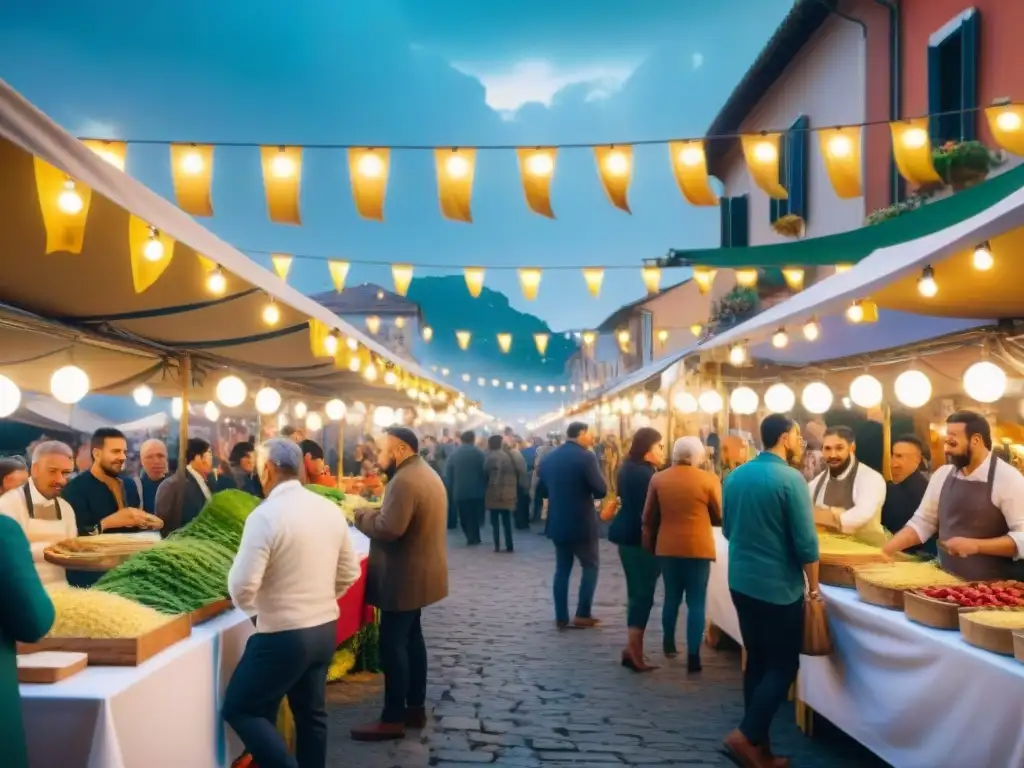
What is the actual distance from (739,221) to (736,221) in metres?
0.10

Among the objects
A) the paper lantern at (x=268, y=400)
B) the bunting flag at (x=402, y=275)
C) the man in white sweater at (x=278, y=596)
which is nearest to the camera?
the man in white sweater at (x=278, y=596)

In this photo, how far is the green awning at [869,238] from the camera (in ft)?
26.3

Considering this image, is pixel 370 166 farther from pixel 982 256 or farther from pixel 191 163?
pixel 982 256

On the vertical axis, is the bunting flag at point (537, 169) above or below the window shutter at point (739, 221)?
below

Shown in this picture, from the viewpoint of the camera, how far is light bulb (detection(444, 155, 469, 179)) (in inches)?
399

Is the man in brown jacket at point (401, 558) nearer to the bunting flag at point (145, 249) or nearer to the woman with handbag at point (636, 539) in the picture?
the bunting flag at point (145, 249)

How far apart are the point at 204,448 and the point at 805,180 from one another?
42.6 ft

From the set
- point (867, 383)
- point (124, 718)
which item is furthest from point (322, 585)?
point (867, 383)

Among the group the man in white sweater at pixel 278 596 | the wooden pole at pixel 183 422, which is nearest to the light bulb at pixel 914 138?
the wooden pole at pixel 183 422

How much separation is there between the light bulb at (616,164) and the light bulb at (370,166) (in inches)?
95.6

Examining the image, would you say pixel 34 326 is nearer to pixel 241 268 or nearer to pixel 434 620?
pixel 241 268

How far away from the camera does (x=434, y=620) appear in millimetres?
10047

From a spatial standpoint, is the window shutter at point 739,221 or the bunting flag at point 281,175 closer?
the bunting flag at point 281,175

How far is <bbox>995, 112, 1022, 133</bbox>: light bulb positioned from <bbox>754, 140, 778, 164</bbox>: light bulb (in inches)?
85.1
